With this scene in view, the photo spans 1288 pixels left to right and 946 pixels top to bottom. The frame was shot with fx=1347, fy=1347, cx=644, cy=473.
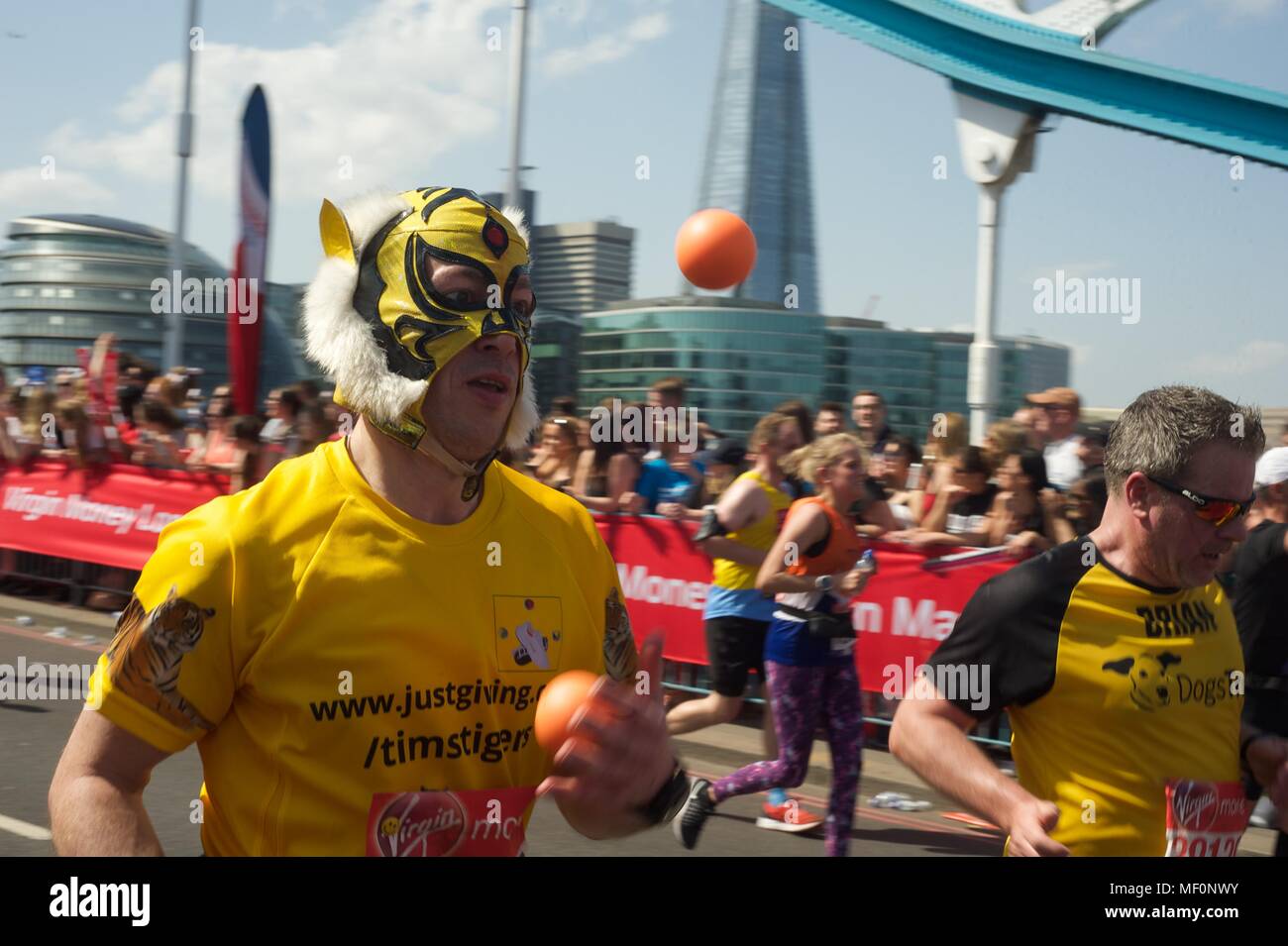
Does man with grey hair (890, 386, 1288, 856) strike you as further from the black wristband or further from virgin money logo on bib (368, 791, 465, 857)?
virgin money logo on bib (368, 791, 465, 857)

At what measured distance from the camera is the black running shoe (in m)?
6.06

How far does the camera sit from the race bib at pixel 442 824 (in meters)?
2.07

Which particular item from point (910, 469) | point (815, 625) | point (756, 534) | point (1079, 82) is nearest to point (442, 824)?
point (815, 625)

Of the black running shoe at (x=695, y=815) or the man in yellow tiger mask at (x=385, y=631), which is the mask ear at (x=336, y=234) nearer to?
the man in yellow tiger mask at (x=385, y=631)

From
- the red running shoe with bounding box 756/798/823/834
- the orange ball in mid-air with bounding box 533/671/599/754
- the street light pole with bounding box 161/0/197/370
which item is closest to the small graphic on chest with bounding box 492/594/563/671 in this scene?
the orange ball in mid-air with bounding box 533/671/599/754

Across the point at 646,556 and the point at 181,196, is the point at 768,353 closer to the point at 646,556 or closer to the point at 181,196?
the point at 181,196

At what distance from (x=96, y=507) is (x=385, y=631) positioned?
10.4m

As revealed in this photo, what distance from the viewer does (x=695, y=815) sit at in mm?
6098

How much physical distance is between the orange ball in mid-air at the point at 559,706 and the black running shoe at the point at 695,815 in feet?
13.5
